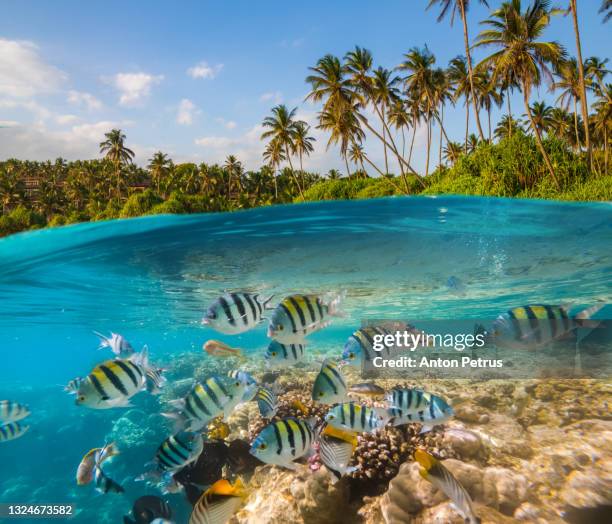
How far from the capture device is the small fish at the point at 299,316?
141 inches

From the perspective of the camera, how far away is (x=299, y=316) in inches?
142

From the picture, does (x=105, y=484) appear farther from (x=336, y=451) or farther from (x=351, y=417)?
(x=351, y=417)

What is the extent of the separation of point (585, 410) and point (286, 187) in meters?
58.5

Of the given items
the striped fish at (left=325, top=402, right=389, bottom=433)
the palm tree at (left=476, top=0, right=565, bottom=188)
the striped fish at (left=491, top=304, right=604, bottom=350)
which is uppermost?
the palm tree at (left=476, top=0, right=565, bottom=188)

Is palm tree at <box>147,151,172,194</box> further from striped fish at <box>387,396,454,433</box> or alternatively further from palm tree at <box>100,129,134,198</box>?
striped fish at <box>387,396,454,433</box>

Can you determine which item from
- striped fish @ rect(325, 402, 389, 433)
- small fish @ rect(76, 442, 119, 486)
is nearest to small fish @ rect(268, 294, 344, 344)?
striped fish @ rect(325, 402, 389, 433)

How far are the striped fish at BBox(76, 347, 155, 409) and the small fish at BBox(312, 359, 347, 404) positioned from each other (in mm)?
1802

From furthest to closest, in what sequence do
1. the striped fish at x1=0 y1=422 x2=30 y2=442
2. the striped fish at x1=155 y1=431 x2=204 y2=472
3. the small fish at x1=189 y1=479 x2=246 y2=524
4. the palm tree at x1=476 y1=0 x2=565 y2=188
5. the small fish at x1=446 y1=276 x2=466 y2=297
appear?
1. the palm tree at x1=476 y1=0 x2=565 y2=188
2. the small fish at x1=446 y1=276 x2=466 y2=297
3. the striped fish at x1=0 y1=422 x2=30 y2=442
4. the striped fish at x1=155 y1=431 x2=204 y2=472
5. the small fish at x1=189 y1=479 x2=246 y2=524

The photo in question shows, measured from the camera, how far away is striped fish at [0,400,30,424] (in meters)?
5.57

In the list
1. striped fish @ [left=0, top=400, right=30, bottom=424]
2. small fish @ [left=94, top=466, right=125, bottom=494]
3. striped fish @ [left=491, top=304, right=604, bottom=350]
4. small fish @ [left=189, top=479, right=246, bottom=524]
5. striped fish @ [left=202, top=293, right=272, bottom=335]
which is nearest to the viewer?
small fish @ [left=189, top=479, right=246, bottom=524]

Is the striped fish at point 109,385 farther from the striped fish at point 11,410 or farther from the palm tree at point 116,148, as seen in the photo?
the palm tree at point 116,148

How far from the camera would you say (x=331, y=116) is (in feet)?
114

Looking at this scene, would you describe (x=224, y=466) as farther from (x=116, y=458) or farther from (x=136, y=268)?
(x=136, y=268)

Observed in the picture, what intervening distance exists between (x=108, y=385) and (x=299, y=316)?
206 cm
